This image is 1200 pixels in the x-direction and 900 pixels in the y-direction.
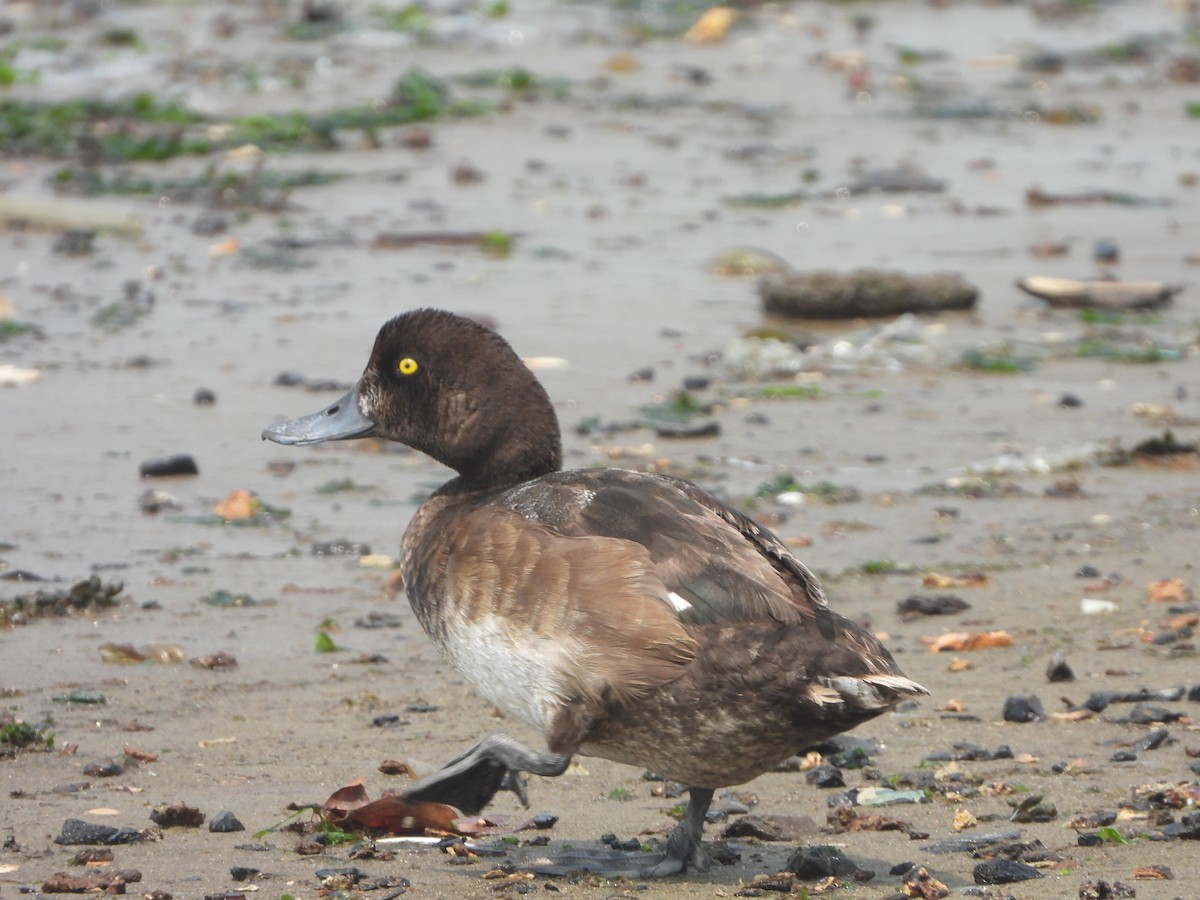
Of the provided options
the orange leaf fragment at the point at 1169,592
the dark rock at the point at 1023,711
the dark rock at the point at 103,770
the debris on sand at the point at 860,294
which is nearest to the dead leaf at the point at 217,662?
the dark rock at the point at 103,770

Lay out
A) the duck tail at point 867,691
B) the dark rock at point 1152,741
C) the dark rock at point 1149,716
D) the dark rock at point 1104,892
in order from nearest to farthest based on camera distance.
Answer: the dark rock at point 1104,892
the duck tail at point 867,691
the dark rock at point 1152,741
the dark rock at point 1149,716

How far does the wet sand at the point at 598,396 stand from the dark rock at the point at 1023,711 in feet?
0.15

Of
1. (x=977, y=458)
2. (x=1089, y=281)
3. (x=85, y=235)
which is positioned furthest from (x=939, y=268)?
(x=85, y=235)

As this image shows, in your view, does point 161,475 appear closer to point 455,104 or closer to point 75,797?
point 75,797

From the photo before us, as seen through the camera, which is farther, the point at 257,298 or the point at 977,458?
the point at 257,298

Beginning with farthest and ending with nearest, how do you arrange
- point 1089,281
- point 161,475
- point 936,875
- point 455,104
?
1. point 455,104
2. point 1089,281
3. point 161,475
4. point 936,875

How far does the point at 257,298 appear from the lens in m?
9.11

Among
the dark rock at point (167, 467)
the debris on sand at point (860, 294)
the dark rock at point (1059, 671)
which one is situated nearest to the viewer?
the dark rock at point (1059, 671)

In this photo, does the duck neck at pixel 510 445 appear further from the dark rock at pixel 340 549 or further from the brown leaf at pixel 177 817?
the dark rock at pixel 340 549

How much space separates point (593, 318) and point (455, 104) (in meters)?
4.36

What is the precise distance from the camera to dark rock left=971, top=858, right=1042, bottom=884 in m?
3.62

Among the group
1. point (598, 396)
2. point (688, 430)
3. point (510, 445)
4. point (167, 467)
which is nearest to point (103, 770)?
point (510, 445)

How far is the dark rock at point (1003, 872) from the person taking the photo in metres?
3.62

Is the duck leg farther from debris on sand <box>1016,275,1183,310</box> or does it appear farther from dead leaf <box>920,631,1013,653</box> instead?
debris on sand <box>1016,275,1183,310</box>
